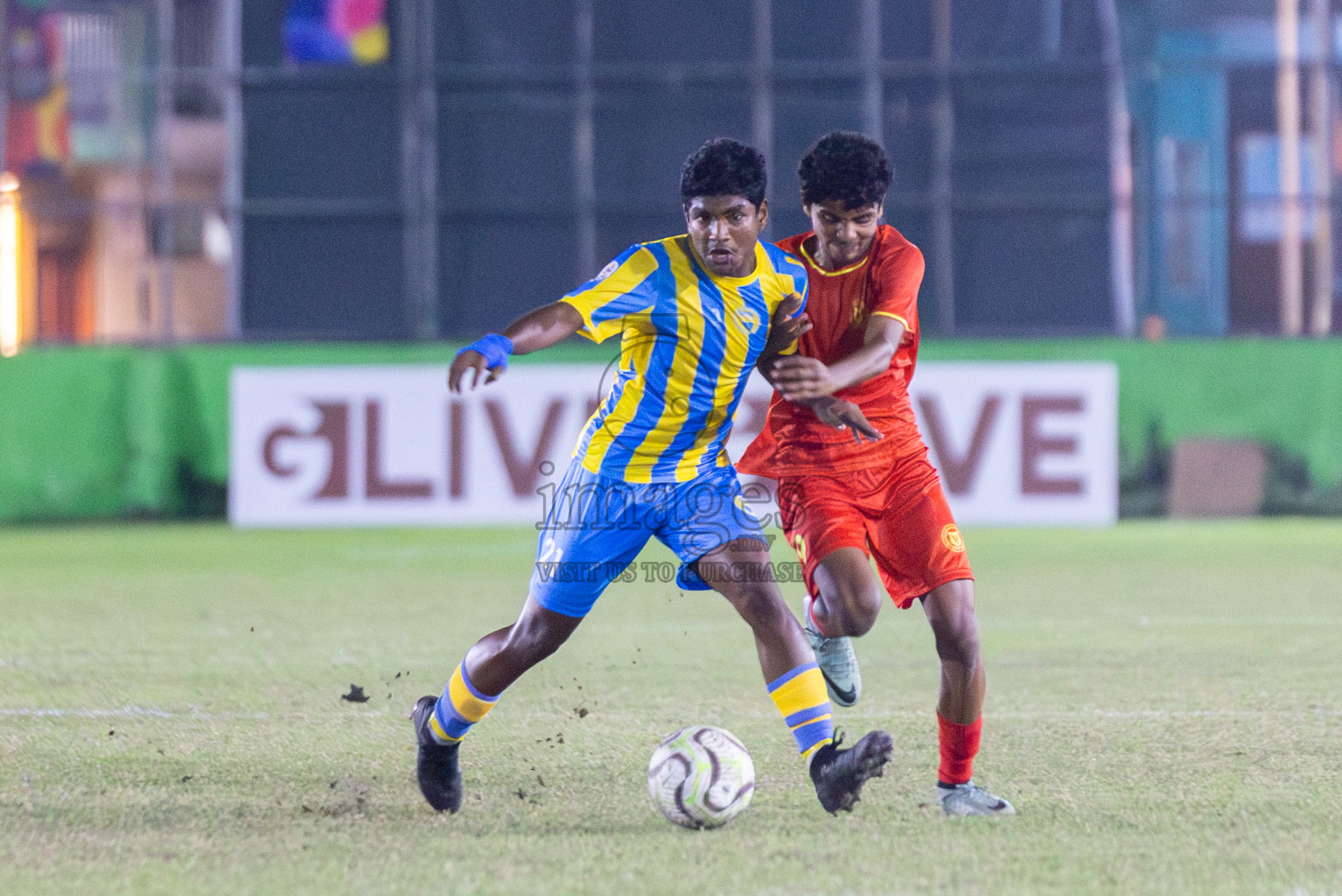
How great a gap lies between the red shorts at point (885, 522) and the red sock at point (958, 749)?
1.20 feet

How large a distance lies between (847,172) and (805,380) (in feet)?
2.05

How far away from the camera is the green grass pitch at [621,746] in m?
3.90

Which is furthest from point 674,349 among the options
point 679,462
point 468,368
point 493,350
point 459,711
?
point 459,711

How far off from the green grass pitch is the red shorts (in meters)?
0.59

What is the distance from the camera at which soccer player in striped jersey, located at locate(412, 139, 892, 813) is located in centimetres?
438

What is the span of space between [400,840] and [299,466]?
10.4 meters

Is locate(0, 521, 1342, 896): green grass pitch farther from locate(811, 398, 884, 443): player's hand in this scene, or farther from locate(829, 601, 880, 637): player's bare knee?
locate(811, 398, 884, 443): player's hand

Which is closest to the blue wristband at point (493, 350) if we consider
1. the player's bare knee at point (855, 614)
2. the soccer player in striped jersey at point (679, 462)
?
the soccer player in striped jersey at point (679, 462)

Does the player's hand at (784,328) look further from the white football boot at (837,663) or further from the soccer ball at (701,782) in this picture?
the white football boot at (837,663)

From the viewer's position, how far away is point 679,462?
450 cm

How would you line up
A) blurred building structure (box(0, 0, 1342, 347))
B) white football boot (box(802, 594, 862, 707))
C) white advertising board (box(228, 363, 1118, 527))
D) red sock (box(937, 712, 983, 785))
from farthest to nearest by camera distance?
blurred building structure (box(0, 0, 1342, 347)) < white advertising board (box(228, 363, 1118, 527)) < white football boot (box(802, 594, 862, 707)) < red sock (box(937, 712, 983, 785))

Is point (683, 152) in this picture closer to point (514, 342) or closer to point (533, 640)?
point (533, 640)

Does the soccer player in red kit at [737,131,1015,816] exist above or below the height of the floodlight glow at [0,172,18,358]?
below

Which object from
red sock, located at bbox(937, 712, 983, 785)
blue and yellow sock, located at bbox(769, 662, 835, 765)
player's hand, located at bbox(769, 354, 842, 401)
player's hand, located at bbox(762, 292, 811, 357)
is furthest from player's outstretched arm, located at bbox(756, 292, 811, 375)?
red sock, located at bbox(937, 712, 983, 785)
